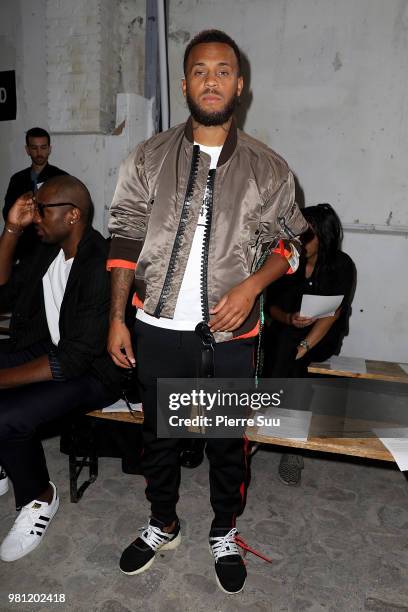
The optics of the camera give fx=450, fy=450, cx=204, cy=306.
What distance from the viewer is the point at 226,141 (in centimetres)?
180

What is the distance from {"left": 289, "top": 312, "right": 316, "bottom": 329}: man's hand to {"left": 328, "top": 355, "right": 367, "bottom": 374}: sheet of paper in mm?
362

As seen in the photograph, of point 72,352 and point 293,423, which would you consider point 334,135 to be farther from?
point 72,352

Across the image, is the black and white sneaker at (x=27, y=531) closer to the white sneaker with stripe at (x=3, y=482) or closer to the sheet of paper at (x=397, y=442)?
the white sneaker with stripe at (x=3, y=482)

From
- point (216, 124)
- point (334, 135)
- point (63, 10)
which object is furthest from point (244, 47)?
point (216, 124)

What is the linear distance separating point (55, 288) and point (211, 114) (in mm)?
1341

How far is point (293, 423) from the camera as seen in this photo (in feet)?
7.91

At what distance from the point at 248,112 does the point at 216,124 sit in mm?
3064

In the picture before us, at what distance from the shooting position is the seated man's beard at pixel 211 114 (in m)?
1.70

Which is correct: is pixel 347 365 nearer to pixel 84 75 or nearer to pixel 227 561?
pixel 227 561

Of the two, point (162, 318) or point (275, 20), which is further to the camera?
point (275, 20)

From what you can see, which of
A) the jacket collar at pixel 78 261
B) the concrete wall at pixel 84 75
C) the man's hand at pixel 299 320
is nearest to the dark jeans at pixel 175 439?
the jacket collar at pixel 78 261

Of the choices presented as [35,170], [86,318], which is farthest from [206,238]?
[35,170]

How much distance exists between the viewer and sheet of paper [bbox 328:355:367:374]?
3.13m

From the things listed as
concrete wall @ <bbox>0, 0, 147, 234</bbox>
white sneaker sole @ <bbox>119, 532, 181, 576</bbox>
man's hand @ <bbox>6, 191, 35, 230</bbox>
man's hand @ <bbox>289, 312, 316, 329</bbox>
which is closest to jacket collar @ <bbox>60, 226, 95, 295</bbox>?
man's hand @ <bbox>6, 191, 35, 230</bbox>
